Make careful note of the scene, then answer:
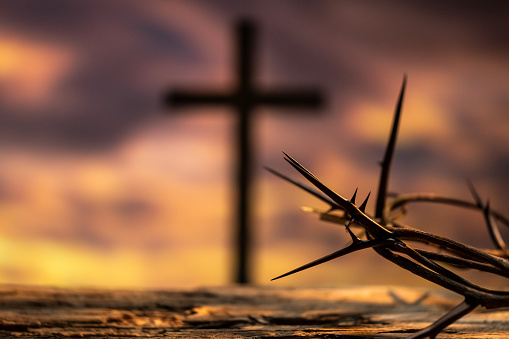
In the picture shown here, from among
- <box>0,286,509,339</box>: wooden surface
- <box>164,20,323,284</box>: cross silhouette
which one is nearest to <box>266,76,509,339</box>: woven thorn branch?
<box>0,286,509,339</box>: wooden surface

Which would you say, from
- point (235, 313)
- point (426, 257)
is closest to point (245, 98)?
point (235, 313)

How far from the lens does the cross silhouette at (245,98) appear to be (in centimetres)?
326

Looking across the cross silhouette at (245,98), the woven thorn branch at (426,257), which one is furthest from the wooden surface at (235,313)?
the cross silhouette at (245,98)

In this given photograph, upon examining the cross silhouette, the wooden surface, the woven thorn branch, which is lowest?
the wooden surface

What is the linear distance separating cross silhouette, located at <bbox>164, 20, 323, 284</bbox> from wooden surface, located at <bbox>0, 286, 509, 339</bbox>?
214cm

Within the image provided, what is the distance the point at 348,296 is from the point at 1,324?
68 centimetres

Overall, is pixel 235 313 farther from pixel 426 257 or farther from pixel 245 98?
pixel 245 98

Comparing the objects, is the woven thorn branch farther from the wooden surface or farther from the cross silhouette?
the cross silhouette

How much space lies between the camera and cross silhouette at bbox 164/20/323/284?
326 cm

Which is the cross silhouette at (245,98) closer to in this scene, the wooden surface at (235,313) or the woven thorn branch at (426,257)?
the wooden surface at (235,313)

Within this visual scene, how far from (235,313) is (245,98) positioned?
2550 millimetres

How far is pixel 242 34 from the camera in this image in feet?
11.3

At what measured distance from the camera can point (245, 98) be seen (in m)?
3.37

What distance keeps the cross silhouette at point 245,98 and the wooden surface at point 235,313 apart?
214 centimetres
